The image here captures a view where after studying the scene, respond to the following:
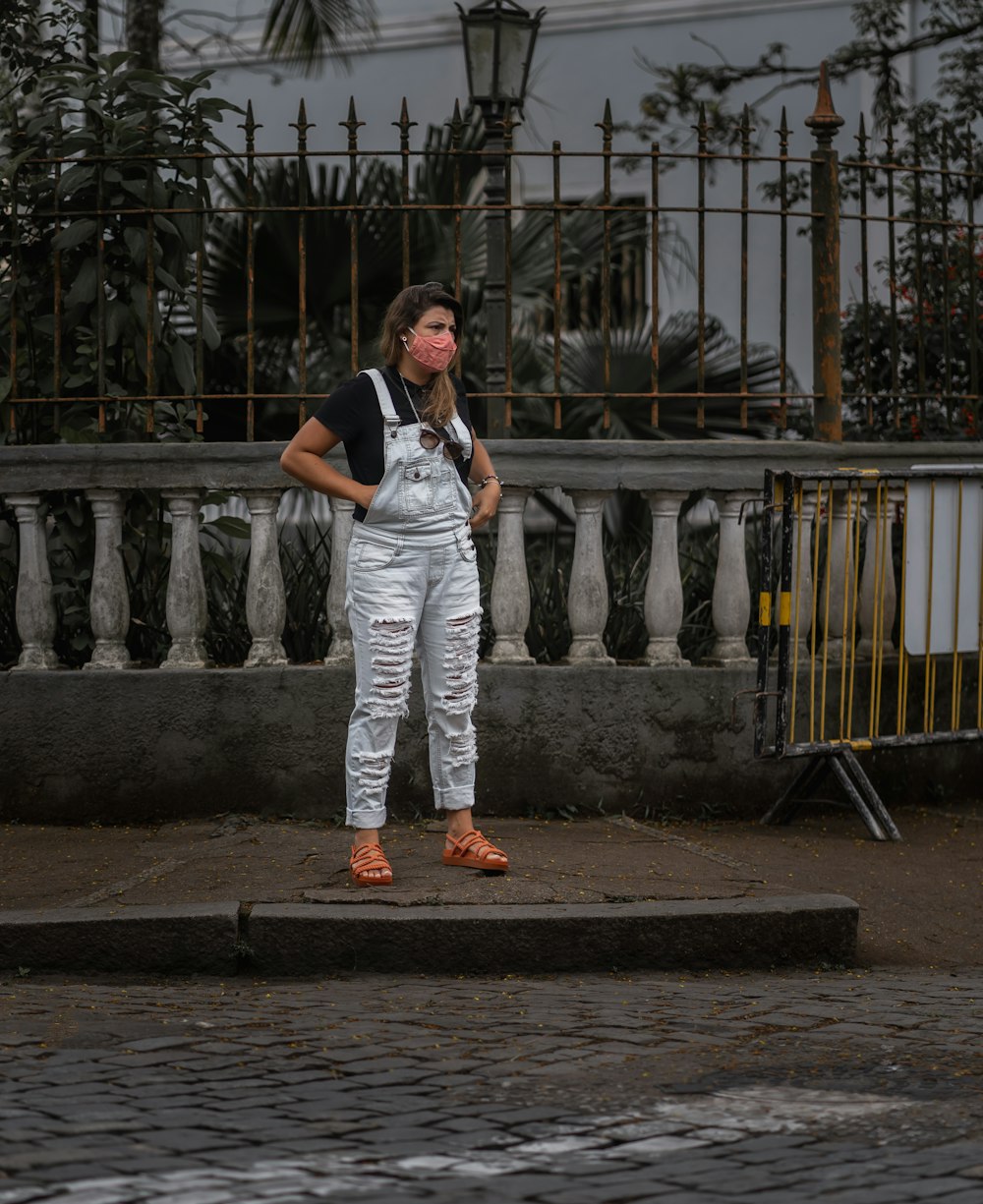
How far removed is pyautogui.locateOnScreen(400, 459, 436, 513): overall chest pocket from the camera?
6.20m

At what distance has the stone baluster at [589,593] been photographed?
7.82 m

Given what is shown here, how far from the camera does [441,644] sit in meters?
6.39

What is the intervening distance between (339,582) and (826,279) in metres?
2.40

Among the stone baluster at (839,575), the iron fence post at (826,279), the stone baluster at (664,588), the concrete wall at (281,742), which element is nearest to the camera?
the concrete wall at (281,742)

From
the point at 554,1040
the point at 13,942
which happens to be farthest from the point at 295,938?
the point at 554,1040

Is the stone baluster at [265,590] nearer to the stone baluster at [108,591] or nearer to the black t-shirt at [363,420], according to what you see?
the stone baluster at [108,591]

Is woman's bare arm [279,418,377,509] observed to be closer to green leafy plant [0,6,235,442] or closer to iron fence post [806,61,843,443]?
green leafy plant [0,6,235,442]

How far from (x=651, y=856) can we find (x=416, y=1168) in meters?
3.19

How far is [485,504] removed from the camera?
6.49 metres

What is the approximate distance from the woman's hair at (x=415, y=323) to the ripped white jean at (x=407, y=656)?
41 cm

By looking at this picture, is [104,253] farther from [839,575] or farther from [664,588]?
[839,575]

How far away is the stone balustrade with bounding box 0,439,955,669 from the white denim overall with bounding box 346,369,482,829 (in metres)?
1.37

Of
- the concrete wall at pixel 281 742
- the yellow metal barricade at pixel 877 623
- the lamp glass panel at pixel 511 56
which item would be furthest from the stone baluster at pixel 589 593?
the lamp glass panel at pixel 511 56

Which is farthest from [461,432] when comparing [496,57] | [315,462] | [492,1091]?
[496,57]
